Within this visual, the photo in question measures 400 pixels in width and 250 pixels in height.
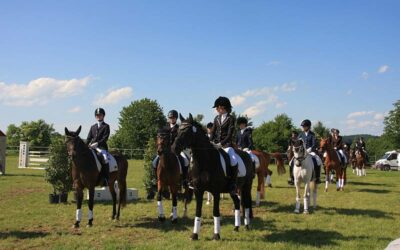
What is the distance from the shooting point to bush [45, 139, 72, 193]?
49.1 ft

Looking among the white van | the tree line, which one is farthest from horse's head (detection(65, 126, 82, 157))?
the tree line

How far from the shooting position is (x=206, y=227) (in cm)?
994

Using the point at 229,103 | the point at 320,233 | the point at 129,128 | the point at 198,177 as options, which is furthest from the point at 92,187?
the point at 129,128

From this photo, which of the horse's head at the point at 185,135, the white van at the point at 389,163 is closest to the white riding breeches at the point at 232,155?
the horse's head at the point at 185,135

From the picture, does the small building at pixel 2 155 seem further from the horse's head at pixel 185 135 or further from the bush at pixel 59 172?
the horse's head at pixel 185 135

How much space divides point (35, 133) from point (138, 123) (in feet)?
93.1

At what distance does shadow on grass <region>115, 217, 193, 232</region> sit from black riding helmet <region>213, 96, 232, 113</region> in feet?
10.4

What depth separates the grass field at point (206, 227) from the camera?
8227 millimetres

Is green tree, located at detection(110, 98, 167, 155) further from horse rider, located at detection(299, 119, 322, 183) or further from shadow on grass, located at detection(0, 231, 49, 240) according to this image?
shadow on grass, located at detection(0, 231, 49, 240)

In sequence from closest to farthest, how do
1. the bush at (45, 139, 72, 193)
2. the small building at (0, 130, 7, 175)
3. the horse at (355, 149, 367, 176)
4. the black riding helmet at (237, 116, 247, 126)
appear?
the black riding helmet at (237, 116, 247, 126) → the bush at (45, 139, 72, 193) → the small building at (0, 130, 7, 175) → the horse at (355, 149, 367, 176)

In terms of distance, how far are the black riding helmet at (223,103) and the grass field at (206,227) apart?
292 centimetres

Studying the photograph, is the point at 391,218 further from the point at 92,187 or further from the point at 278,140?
the point at 278,140

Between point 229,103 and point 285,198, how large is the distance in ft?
26.4

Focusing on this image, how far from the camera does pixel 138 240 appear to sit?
28.5 ft
